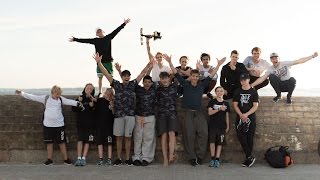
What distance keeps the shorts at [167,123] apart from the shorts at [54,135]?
2.07 m

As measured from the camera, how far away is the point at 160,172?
27.5 ft

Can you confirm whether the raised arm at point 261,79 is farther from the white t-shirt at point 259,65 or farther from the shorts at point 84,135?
the shorts at point 84,135

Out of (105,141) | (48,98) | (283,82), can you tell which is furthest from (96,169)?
(283,82)

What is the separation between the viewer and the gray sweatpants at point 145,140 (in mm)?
9242

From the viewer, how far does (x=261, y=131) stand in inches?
382

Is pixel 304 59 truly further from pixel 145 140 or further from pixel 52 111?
pixel 52 111

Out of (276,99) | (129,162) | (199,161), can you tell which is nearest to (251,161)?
(199,161)

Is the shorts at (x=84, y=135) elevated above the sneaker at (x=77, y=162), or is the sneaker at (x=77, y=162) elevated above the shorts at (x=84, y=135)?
the shorts at (x=84, y=135)

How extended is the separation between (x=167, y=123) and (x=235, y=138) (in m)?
1.60

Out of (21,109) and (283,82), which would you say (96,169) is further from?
(283,82)

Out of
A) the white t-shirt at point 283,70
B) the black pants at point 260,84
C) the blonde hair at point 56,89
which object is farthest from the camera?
the black pants at point 260,84

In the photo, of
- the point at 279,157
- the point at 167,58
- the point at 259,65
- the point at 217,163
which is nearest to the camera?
the point at 279,157

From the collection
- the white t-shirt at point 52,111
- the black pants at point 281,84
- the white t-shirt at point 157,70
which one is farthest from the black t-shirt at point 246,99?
the white t-shirt at point 52,111

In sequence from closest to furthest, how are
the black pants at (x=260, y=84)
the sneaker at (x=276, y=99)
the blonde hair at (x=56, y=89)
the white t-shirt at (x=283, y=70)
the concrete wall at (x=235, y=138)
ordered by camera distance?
the blonde hair at (x=56, y=89)
the concrete wall at (x=235, y=138)
the white t-shirt at (x=283, y=70)
the black pants at (x=260, y=84)
the sneaker at (x=276, y=99)
